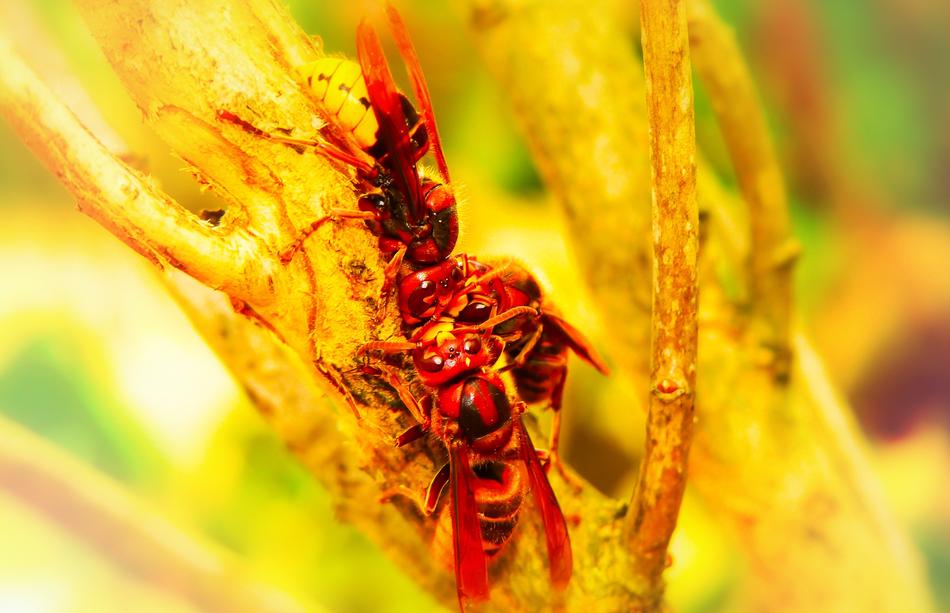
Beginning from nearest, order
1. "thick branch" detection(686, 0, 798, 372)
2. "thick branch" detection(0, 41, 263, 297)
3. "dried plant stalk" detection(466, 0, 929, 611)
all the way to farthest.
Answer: "thick branch" detection(0, 41, 263, 297) < "thick branch" detection(686, 0, 798, 372) < "dried plant stalk" detection(466, 0, 929, 611)

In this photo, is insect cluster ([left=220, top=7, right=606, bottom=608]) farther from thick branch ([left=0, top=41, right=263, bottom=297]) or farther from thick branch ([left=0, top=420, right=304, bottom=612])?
thick branch ([left=0, top=420, right=304, bottom=612])

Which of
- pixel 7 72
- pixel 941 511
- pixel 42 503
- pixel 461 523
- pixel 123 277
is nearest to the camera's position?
pixel 7 72

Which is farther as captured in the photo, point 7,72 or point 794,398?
point 794,398

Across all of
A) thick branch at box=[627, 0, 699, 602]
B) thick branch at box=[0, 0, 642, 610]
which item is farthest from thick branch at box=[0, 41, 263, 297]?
thick branch at box=[627, 0, 699, 602]

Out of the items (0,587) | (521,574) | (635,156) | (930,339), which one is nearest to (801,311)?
(930,339)

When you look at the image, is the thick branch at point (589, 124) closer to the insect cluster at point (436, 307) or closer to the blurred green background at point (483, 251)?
the blurred green background at point (483, 251)

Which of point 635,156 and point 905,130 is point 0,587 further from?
point 905,130

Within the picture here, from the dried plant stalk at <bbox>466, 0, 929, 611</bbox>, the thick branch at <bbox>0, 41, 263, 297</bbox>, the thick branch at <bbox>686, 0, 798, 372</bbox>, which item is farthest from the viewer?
the dried plant stalk at <bbox>466, 0, 929, 611</bbox>
